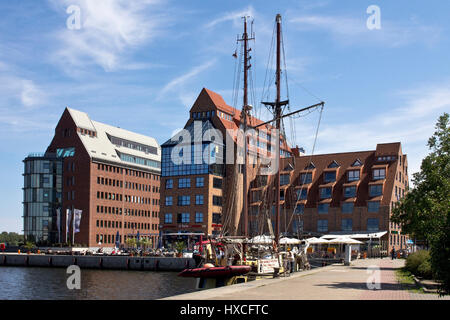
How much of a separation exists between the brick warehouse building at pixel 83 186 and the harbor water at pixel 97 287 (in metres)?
55.7

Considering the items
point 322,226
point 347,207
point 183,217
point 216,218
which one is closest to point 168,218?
point 183,217

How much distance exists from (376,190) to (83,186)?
6812 cm

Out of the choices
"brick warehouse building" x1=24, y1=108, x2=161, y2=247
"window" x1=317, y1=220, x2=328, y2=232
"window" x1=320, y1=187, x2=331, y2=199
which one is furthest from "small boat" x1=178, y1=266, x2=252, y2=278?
"brick warehouse building" x1=24, y1=108, x2=161, y2=247

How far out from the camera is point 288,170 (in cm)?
10562

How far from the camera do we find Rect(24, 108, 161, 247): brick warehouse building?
422 ft

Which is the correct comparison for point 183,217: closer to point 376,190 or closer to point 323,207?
point 323,207

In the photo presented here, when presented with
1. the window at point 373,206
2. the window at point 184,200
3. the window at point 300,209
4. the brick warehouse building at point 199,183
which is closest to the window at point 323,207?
the window at point 300,209

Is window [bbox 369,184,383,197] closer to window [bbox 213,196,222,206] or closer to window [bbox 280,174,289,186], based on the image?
window [bbox 280,174,289,186]

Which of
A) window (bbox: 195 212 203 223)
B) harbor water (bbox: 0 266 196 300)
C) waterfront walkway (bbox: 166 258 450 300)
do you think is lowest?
harbor water (bbox: 0 266 196 300)

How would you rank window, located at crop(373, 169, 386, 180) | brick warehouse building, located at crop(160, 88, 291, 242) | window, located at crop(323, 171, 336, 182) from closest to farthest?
1. window, located at crop(373, 169, 386, 180)
2. window, located at crop(323, 171, 336, 182)
3. brick warehouse building, located at crop(160, 88, 291, 242)

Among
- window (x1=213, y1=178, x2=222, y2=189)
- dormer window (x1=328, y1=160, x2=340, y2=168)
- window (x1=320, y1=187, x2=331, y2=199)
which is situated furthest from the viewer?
window (x1=213, y1=178, x2=222, y2=189)

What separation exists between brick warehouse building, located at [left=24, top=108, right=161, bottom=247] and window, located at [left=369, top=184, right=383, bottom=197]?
190ft
